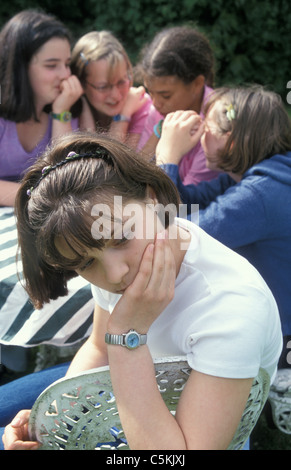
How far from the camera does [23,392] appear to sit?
1.83 meters

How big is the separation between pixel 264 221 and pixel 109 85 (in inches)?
65.9

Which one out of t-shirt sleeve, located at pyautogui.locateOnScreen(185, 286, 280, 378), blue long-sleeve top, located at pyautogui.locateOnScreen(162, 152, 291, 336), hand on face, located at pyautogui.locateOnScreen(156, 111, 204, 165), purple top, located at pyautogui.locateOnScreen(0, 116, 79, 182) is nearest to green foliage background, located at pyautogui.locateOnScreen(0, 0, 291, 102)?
purple top, located at pyautogui.locateOnScreen(0, 116, 79, 182)

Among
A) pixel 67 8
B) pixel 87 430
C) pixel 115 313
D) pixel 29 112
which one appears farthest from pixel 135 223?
pixel 67 8

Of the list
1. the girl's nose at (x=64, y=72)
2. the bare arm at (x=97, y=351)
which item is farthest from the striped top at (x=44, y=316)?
the girl's nose at (x=64, y=72)

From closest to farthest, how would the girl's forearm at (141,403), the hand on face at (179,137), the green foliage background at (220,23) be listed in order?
1. the girl's forearm at (141,403)
2. the hand on face at (179,137)
3. the green foliage background at (220,23)

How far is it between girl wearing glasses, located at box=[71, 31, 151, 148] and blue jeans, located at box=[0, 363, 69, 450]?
1730 millimetres

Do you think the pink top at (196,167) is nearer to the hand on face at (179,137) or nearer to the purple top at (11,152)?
the hand on face at (179,137)

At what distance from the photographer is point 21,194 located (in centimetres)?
155

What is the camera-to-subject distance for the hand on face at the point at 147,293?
51.5 inches

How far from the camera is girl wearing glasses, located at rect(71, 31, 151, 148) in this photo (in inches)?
130

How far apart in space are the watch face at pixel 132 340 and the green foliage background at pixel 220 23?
18.3 ft

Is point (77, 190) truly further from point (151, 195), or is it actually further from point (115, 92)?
point (115, 92)

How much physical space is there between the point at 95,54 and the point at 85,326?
1.86 meters

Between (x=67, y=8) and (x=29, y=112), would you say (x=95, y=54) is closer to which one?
(x=29, y=112)
